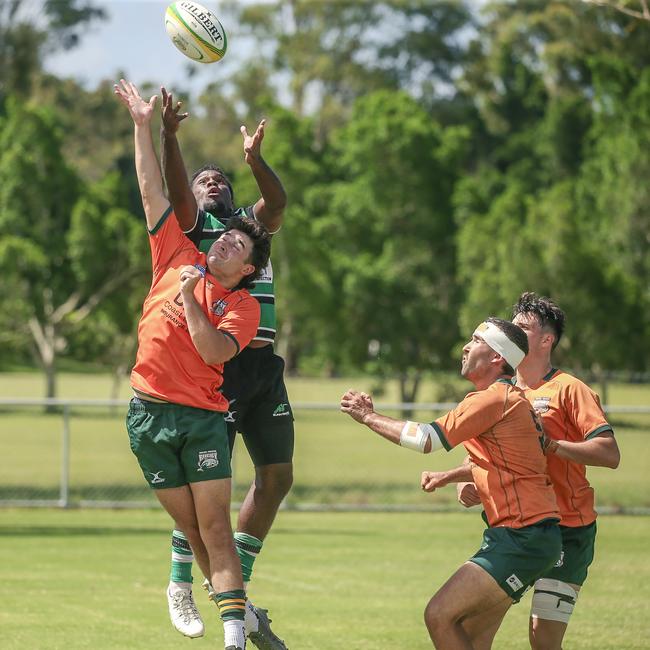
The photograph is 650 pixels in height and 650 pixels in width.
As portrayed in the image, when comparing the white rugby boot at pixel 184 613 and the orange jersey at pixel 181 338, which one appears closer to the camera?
the orange jersey at pixel 181 338

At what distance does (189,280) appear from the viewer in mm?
6074

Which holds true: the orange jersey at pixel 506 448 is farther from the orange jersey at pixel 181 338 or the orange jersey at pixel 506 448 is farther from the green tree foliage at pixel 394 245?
the green tree foliage at pixel 394 245

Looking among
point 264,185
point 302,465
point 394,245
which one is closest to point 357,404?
point 264,185

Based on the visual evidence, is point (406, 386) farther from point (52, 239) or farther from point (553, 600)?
point (553, 600)

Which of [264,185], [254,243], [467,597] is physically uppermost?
[264,185]

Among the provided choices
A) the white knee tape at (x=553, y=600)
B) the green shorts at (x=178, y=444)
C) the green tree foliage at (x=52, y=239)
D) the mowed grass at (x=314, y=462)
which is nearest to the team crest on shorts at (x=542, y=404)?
the white knee tape at (x=553, y=600)

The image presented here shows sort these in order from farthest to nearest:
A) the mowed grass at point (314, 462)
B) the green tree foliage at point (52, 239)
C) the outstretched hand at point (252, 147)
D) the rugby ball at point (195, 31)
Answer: the green tree foliage at point (52, 239)
the mowed grass at point (314, 462)
the rugby ball at point (195, 31)
the outstretched hand at point (252, 147)

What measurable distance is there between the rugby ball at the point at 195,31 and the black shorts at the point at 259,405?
1863mm

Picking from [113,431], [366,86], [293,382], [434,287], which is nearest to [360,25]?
[366,86]

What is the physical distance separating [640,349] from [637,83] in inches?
309

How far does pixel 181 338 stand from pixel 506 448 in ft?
5.91

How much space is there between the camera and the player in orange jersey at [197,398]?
6293 millimetres

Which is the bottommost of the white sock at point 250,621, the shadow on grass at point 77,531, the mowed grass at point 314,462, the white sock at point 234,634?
the mowed grass at point 314,462

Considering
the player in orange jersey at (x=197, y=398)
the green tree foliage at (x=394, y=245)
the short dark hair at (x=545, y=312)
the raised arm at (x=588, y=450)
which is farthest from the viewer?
the green tree foliage at (x=394, y=245)
